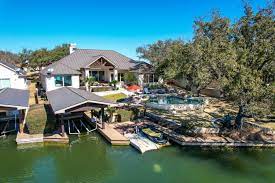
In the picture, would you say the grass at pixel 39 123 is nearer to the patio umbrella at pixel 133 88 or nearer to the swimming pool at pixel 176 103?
the swimming pool at pixel 176 103

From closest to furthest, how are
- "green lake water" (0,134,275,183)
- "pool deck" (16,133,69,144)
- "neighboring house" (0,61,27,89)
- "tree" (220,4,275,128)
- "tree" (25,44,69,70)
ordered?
"green lake water" (0,134,275,183) < "tree" (220,4,275,128) < "pool deck" (16,133,69,144) < "neighboring house" (0,61,27,89) < "tree" (25,44,69,70)

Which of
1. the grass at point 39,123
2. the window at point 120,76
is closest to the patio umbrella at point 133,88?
the window at point 120,76

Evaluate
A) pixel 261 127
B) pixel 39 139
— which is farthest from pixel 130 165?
pixel 261 127

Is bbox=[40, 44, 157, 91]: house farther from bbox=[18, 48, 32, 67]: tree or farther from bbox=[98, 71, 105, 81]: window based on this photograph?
bbox=[18, 48, 32, 67]: tree

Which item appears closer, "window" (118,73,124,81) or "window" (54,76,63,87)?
"window" (54,76,63,87)

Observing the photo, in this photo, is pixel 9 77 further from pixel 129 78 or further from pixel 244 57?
pixel 244 57

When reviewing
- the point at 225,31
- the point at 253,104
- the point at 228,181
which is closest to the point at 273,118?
the point at 253,104

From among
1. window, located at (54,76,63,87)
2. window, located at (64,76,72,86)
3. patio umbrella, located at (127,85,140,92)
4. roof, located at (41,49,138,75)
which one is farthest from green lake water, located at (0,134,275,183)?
patio umbrella, located at (127,85,140,92)
